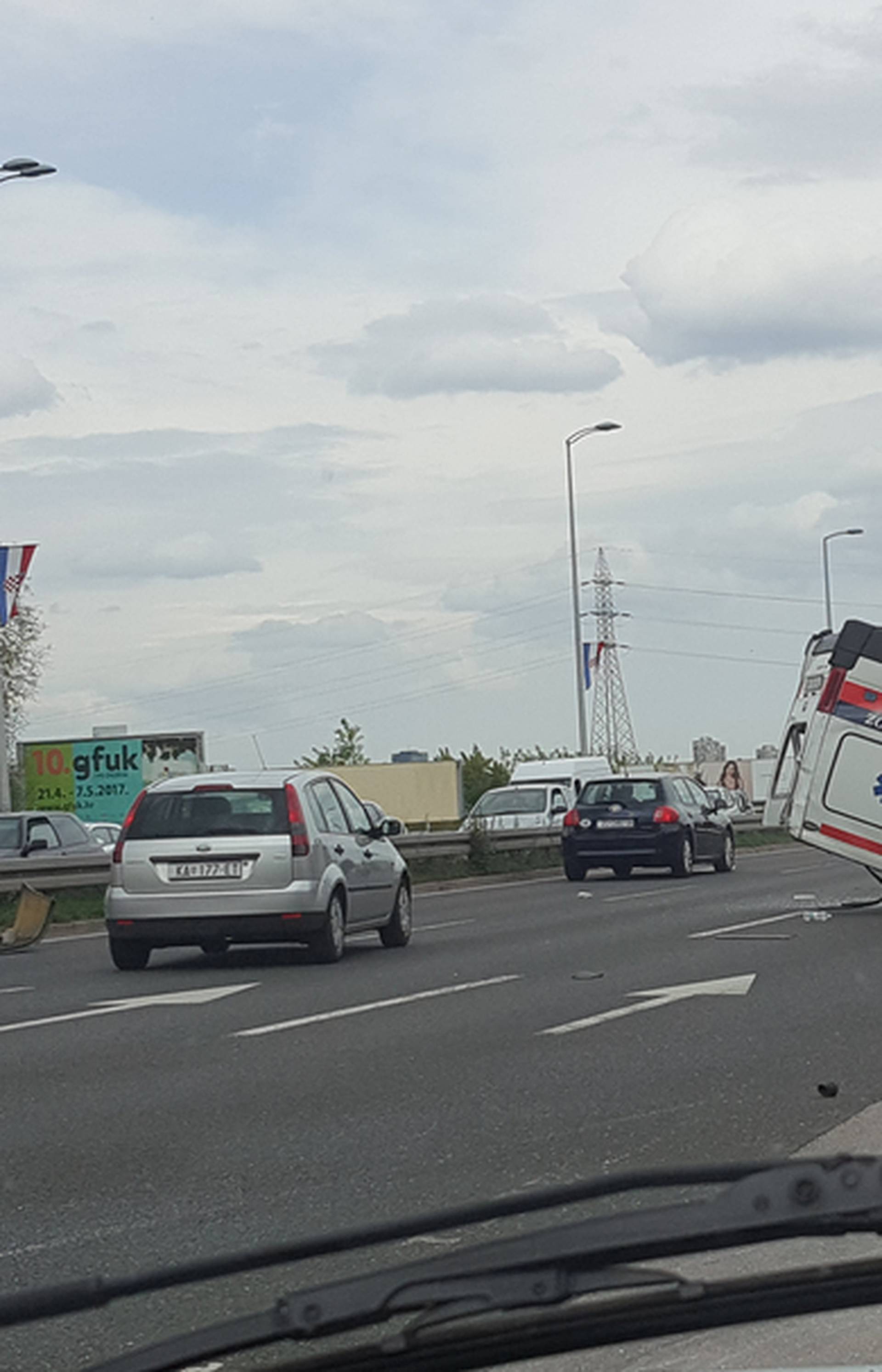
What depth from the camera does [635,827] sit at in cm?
3144

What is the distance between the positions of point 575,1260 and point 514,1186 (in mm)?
5114

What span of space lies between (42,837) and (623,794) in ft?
29.4

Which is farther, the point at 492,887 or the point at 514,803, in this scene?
the point at 514,803

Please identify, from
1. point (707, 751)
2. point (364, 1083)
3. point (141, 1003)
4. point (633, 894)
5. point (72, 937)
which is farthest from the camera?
point (707, 751)

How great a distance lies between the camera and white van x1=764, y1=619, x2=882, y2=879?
20047mm

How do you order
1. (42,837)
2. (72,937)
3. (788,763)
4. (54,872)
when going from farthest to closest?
(42,837) → (54,872) → (72,937) → (788,763)

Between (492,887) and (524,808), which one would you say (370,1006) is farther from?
(524,808)

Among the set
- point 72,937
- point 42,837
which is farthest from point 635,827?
point 72,937

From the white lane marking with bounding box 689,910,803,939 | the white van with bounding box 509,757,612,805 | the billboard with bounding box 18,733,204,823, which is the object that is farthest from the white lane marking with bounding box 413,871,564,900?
the billboard with bounding box 18,733,204,823

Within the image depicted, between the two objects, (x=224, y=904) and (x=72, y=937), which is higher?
(x=224, y=904)

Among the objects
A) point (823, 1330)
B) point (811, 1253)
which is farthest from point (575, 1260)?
point (811, 1253)

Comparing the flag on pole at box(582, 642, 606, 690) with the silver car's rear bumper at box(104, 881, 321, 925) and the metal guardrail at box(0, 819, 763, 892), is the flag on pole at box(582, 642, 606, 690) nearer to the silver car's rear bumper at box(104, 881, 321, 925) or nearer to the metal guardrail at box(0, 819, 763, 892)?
the metal guardrail at box(0, 819, 763, 892)

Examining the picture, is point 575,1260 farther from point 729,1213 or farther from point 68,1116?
point 68,1116

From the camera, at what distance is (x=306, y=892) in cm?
1627
